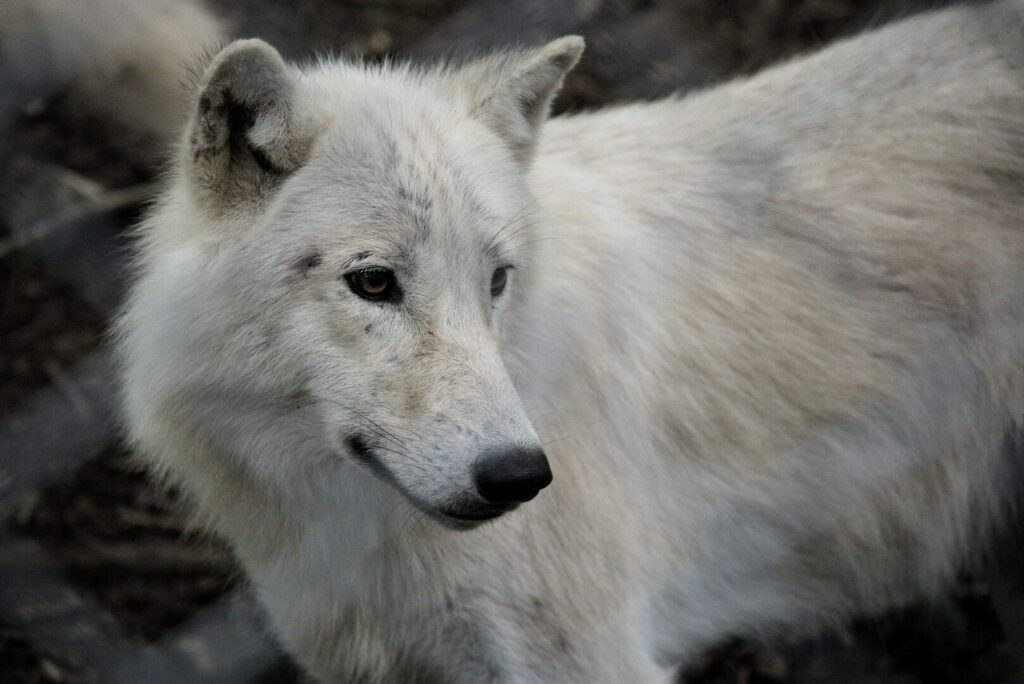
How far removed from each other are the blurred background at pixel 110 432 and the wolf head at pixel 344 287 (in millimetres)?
1015

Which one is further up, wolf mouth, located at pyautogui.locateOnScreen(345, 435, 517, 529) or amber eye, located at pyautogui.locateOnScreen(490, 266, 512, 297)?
amber eye, located at pyautogui.locateOnScreen(490, 266, 512, 297)

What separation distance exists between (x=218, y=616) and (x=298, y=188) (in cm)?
231

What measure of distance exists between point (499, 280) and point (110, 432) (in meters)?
2.61

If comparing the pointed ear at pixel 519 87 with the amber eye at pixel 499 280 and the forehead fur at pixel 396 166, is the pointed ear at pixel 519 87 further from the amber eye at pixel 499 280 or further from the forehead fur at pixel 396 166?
the amber eye at pixel 499 280

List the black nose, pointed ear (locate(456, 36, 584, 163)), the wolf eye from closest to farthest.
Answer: the black nose
the wolf eye
pointed ear (locate(456, 36, 584, 163))

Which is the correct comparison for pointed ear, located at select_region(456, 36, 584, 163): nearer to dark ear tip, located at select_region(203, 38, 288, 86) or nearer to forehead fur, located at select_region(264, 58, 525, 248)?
forehead fur, located at select_region(264, 58, 525, 248)

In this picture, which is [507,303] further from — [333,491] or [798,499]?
[798,499]

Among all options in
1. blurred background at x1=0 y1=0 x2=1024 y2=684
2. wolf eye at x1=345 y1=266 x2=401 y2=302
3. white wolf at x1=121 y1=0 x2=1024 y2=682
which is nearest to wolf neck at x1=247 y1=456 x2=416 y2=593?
white wolf at x1=121 y1=0 x2=1024 y2=682

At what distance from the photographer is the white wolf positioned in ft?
7.50

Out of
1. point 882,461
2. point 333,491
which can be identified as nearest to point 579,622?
point 333,491

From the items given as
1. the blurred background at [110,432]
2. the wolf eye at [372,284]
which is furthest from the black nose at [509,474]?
the blurred background at [110,432]

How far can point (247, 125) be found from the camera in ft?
7.59

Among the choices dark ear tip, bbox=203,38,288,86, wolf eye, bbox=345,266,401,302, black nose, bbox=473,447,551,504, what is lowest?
black nose, bbox=473,447,551,504

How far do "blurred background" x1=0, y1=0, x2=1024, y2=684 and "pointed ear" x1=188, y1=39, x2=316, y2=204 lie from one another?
3.85 ft
